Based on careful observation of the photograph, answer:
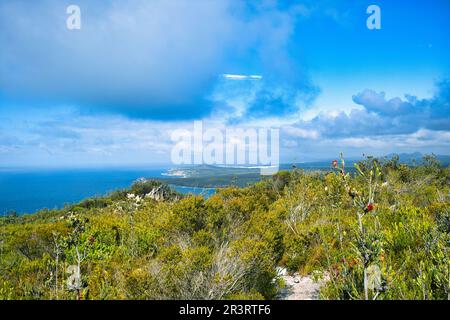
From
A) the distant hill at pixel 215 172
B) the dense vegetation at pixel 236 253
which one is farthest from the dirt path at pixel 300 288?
the distant hill at pixel 215 172

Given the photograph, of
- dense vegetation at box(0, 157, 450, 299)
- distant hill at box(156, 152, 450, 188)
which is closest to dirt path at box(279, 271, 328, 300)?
dense vegetation at box(0, 157, 450, 299)

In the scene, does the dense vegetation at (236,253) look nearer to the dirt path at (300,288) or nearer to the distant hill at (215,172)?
the dirt path at (300,288)

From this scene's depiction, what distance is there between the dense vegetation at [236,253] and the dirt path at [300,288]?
22 cm

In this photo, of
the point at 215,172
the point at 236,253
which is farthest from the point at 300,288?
the point at 215,172

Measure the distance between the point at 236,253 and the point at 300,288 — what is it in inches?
76.4

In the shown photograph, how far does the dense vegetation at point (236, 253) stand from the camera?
2945 mm

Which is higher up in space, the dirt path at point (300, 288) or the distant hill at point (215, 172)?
the distant hill at point (215, 172)

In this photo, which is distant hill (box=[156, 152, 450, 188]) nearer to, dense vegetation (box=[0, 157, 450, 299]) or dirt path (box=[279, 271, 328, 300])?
dense vegetation (box=[0, 157, 450, 299])

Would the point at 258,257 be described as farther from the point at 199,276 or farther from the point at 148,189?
the point at 148,189

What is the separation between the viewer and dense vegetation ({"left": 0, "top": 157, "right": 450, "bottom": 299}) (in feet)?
9.66

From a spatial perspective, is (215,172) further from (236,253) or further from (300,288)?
(236,253)

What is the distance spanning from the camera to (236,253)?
410 centimetres
